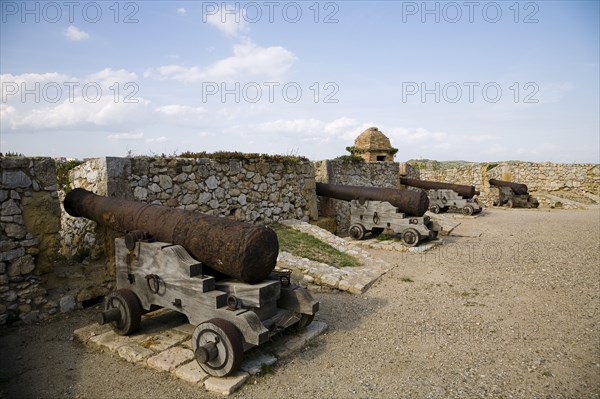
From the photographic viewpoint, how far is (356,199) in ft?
31.5

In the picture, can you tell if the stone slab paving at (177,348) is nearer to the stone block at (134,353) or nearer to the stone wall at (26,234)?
the stone block at (134,353)

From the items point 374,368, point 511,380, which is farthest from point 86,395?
point 511,380

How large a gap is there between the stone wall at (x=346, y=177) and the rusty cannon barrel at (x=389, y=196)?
3.28ft

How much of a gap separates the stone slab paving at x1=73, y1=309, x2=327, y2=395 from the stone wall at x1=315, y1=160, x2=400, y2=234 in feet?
23.3

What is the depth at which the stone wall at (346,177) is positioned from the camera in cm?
1135

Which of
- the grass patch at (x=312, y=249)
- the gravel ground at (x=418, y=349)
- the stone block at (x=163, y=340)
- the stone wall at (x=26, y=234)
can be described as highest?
the stone wall at (x=26, y=234)

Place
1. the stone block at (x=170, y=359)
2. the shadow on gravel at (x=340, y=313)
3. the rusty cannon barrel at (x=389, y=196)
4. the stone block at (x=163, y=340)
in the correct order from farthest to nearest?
the rusty cannon barrel at (x=389, y=196) < the shadow on gravel at (x=340, y=313) < the stone block at (x=163, y=340) < the stone block at (x=170, y=359)

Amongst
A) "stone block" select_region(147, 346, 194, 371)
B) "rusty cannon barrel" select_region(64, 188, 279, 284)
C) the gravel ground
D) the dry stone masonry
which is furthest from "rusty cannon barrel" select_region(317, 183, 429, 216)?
"stone block" select_region(147, 346, 194, 371)

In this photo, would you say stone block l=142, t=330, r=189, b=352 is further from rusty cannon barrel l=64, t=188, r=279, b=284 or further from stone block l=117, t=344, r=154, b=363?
rusty cannon barrel l=64, t=188, r=279, b=284

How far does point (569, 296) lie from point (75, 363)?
19.3ft

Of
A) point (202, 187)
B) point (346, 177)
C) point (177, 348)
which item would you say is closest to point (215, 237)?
point (177, 348)

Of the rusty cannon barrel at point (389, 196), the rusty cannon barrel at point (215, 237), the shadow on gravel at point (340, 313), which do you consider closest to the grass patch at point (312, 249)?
the shadow on gravel at point (340, 313)

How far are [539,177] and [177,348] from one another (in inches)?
758

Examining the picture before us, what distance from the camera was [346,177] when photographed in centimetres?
1275
